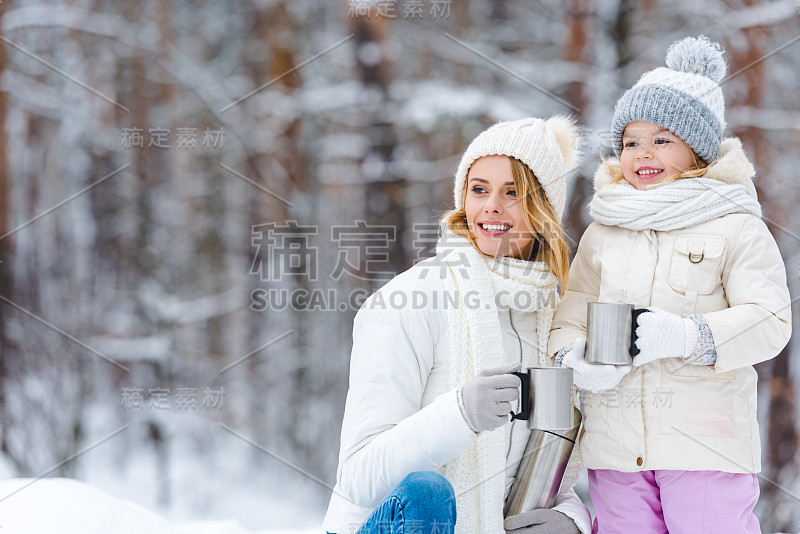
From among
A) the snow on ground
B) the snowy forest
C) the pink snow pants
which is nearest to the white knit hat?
the pink snow pants

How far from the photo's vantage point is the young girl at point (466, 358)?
127 cm

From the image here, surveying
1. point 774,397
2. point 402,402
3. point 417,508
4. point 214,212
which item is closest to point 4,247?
point 214,212

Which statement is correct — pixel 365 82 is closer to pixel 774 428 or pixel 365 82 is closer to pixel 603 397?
pixel 603 397

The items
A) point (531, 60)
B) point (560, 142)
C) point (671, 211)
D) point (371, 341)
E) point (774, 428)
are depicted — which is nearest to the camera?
point (371, 341)

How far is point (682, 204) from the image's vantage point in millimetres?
1502

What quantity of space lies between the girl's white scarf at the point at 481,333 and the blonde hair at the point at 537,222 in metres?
0.04

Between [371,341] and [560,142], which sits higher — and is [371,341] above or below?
below

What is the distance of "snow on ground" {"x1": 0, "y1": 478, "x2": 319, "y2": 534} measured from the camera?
201 centimetres

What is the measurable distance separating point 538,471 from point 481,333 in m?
0.31

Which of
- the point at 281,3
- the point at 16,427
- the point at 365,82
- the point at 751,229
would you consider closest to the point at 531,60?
the point at 365,82

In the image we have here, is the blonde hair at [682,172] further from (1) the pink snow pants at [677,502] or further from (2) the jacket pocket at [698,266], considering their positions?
(1) the pink snow pants at [677,502]

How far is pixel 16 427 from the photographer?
3.27 metres

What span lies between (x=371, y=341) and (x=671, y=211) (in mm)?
695

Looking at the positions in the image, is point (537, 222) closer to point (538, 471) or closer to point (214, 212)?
point (538, 471)
